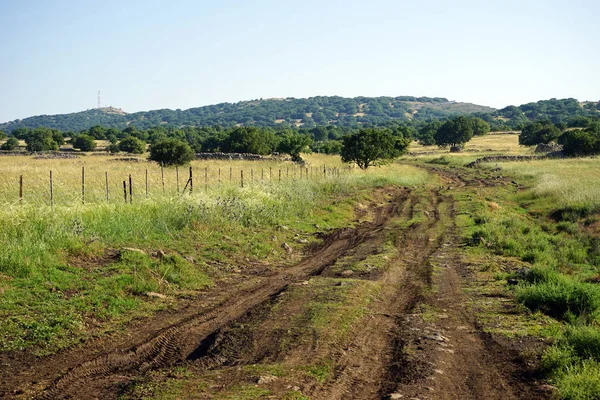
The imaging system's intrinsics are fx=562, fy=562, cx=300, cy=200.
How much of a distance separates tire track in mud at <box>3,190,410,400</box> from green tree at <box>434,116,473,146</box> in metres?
100

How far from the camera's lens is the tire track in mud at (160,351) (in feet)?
22.3

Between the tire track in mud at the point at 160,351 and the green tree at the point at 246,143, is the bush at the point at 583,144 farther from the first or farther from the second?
the tire track in mud at the point at 160,351

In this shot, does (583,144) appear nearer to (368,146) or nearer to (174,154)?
(368,146)

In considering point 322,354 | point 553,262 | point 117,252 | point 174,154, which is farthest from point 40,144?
point 322,354

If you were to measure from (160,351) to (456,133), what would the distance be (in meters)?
108

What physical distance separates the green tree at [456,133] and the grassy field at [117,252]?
3635 inches

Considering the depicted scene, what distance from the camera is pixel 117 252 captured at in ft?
42.9

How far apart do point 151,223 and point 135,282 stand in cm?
516

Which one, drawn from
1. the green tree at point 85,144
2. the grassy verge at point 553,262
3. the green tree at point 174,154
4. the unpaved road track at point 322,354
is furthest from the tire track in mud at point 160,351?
the green tree at point 85,144

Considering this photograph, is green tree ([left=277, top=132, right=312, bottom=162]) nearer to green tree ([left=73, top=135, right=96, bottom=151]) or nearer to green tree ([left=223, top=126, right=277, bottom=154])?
green tree ([left=223, top=126, right=277, bottom=154])

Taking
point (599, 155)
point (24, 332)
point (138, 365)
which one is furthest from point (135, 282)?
point (599, 155)

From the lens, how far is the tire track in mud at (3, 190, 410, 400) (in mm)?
6801

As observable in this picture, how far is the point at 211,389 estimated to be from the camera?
22.1 ft

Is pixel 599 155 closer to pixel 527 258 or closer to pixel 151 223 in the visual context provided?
pixel 527 258
